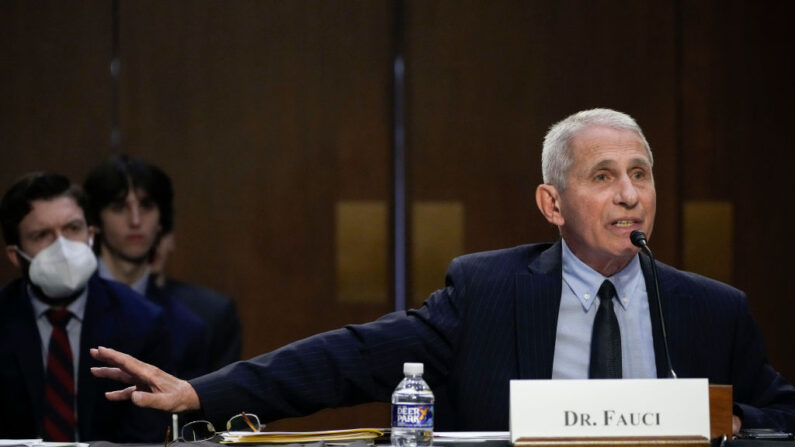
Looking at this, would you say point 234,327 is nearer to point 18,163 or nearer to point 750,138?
point 18,163

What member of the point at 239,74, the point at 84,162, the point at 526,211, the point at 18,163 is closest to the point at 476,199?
the point at 526,211

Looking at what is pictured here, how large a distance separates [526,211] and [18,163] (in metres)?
2.45

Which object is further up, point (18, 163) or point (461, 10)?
point (461, 10)

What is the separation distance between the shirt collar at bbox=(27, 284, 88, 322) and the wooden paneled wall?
1.41 meters

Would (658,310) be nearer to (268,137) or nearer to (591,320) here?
(591,320)

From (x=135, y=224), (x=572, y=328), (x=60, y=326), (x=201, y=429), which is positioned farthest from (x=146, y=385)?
(x=135, y=224)

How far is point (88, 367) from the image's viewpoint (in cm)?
345

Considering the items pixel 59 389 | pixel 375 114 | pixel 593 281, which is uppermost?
pixel 375 114

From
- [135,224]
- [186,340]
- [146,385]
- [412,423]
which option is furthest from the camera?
[135,224]

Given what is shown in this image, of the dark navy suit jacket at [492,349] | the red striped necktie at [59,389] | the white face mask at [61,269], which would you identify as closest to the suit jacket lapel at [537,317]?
the dark navy suit jacket at [492,349]

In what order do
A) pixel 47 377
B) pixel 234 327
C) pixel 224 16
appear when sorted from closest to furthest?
pixel 47 377 < pixel 234 327 < pixel 224 16

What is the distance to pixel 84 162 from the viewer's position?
4930mm

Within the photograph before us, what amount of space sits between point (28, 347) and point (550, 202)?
1911 mm

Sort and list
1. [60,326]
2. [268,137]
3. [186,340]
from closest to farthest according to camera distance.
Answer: [60,326] → [186,340] → [268,137]
